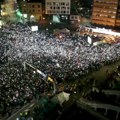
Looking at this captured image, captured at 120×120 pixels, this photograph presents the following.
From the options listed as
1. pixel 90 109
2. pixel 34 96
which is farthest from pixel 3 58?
pixel 90 109

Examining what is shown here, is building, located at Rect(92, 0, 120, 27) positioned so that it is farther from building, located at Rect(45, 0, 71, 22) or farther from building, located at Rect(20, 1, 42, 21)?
building, located at Rect(20, 1, 42, 21)

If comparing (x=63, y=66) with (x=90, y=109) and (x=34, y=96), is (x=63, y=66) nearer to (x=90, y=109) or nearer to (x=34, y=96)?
(x=34, y=96)

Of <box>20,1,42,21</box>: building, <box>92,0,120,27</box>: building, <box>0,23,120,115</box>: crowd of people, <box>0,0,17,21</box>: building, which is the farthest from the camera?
<box>20,1,42,21</box>: building

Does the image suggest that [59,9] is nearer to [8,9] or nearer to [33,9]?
[33,9]

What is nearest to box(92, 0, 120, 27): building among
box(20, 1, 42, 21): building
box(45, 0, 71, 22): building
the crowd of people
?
box(45, 0, 71, 22): building

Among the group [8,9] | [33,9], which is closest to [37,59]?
[8,9]

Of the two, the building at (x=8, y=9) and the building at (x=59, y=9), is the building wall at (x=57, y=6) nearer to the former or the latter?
the building at (x=59, y=9)
